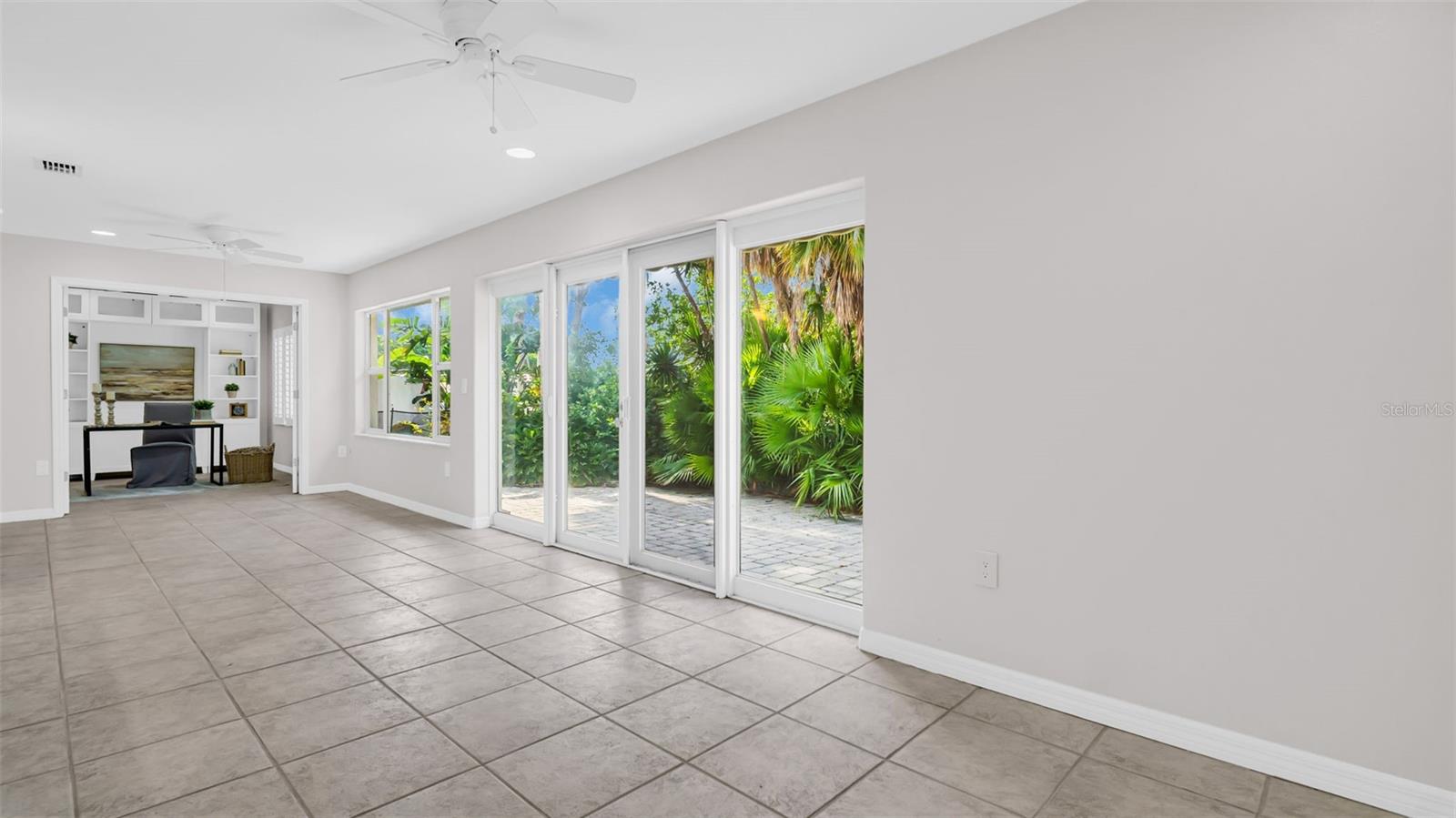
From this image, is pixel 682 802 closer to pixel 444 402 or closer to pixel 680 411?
pixel 680 411

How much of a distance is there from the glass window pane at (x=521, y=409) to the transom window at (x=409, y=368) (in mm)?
941

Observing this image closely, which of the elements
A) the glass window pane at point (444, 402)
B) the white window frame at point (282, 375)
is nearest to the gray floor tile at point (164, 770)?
the glass window pane at point (444, 402)

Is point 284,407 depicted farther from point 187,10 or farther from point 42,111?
point 187,10

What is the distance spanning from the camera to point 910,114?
271cm

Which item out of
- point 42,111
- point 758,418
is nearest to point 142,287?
point 42,111

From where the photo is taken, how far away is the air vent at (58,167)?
3.81m

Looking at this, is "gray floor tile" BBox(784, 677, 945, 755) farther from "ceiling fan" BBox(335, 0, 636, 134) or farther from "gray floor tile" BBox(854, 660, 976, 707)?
"ceiling fan" BBox(335, 0, 636, 134)

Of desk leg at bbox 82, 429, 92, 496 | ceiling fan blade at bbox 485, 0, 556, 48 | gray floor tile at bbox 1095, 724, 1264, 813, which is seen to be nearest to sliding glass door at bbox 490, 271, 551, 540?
ceiling fan blade at bbox 485, 0, 556, 48

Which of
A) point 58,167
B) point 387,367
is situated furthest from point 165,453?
point 58,167

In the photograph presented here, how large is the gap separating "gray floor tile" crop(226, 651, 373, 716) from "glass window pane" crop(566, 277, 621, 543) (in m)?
1.88

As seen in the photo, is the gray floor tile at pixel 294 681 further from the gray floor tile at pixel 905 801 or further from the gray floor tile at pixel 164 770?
the gray floor tile at pixel 905 801

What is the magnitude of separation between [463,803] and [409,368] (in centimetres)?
558

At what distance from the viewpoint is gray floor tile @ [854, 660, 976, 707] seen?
2.41 m

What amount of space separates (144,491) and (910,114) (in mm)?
8527
